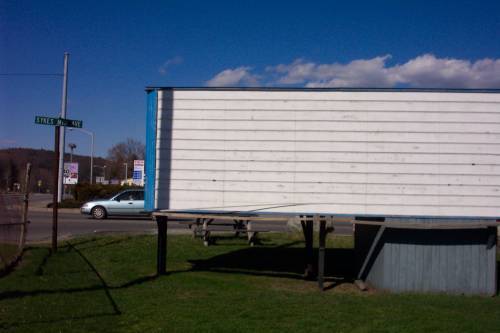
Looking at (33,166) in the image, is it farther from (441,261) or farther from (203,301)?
(441,261)

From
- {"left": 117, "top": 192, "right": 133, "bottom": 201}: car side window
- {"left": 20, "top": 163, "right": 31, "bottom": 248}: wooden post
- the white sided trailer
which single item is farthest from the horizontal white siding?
{"left": 117, "top": 192, "right": 133, "bottom": 201}: car side window

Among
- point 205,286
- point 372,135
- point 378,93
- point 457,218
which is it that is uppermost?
point 378,93

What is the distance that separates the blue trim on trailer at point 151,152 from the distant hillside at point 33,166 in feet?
15.3

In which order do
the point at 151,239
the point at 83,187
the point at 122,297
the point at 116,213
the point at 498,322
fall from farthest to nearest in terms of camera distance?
1. the point at 83,187
2. the point at 116,213
3. the point at 151,239
4. the point at 122,297
5. the point at 498,322

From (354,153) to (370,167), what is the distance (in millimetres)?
357

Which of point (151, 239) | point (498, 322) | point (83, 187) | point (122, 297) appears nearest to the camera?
point (498, 322)

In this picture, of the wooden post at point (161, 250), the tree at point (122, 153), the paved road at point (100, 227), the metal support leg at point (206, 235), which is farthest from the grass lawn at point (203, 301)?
the tree at point (122, 153)

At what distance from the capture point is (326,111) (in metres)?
9.30

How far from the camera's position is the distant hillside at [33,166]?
21.2 meters

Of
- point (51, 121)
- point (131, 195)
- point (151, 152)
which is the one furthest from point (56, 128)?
point (131, 195)

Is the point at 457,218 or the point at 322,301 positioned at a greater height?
the point at 457,218

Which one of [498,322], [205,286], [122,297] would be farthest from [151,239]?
[498,322]

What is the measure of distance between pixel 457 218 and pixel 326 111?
2.82 m

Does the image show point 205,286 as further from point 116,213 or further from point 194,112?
point 116,213
